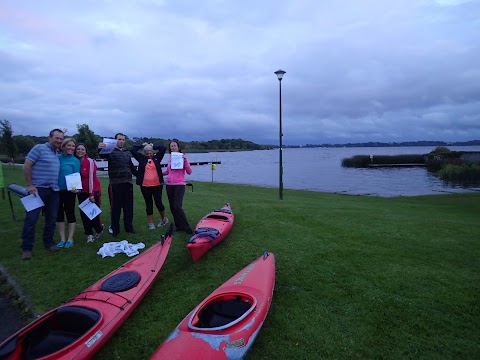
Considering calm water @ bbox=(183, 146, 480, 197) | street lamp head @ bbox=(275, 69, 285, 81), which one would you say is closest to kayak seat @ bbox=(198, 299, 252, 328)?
street lamp head @ bbox=(275, 69, 285, 81)

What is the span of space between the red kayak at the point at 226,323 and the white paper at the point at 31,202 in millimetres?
3866

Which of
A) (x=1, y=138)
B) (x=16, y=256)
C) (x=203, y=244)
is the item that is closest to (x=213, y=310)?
(x=203, y=244)

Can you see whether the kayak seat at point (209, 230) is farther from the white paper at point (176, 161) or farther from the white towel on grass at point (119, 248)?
the white paper at point (176, 161)

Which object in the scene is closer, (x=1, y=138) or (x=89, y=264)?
(x=89, y=264)

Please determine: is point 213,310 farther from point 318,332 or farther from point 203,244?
point 203,244

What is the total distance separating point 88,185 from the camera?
641 cm

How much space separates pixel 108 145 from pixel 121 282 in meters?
3.26

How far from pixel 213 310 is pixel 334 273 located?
236cm

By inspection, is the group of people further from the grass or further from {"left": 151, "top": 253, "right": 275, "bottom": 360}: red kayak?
{"left": 151, "top": 253, "right": 275, "bottom": 360}: red kayak

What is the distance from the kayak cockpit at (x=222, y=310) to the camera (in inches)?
140

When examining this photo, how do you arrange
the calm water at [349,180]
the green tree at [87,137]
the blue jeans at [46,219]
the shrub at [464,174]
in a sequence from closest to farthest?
the blue jeans at [46,219] → the calm water at [349,180] → the shrub at [464,174] → the green tree at [87,137]

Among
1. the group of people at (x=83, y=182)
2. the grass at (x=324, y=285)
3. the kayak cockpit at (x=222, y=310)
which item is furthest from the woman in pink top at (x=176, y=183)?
the kayak cockpit at (x=222, y=310)

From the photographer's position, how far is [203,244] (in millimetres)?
5555

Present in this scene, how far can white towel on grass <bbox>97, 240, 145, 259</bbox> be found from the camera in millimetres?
5867
